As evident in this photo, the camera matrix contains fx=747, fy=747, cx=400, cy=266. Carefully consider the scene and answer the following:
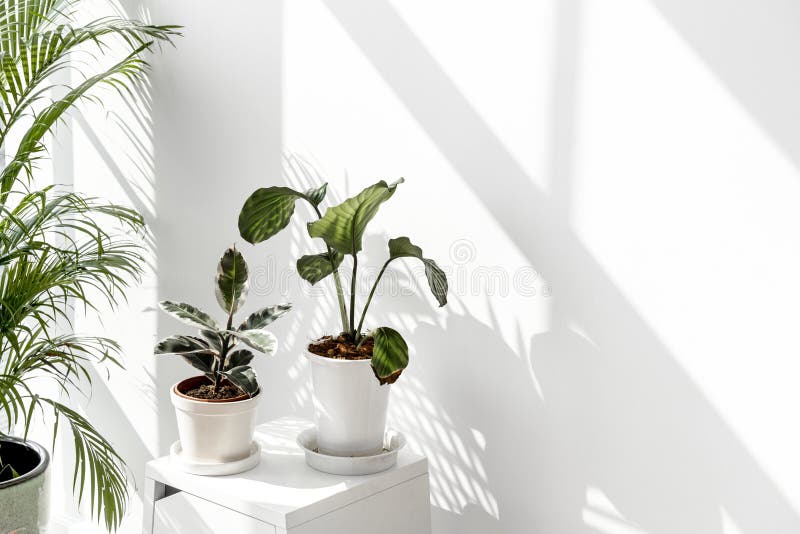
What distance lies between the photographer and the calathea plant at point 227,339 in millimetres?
1452

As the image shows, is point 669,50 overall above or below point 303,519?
above

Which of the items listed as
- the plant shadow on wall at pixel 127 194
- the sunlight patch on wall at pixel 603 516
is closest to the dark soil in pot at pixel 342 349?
the sunlight patch on wall at pixel 603 516

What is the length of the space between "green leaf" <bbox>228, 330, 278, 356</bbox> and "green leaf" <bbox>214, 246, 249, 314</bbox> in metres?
0.11

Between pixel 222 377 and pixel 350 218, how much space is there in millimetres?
454

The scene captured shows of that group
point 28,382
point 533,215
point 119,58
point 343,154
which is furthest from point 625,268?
point 28,382

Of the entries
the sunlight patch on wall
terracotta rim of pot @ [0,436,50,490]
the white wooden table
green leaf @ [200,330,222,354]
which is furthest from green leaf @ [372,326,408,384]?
terracotta rim of pot @ [0,436,50,490]

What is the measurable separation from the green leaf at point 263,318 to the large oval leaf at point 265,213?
17 centimetres

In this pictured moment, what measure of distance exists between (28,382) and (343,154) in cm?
174

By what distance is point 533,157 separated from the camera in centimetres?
150

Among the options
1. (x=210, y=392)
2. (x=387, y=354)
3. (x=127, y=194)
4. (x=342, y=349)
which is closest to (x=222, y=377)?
(x=210, y=392)

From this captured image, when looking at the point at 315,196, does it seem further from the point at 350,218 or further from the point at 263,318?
the point at 263,318

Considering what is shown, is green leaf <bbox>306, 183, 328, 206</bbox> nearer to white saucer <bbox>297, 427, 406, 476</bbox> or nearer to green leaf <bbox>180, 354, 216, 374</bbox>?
green leaf <bbox>180, 354, 216, 374</bbox>

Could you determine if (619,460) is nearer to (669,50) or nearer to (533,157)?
(533,157)

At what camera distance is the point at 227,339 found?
1.52m
